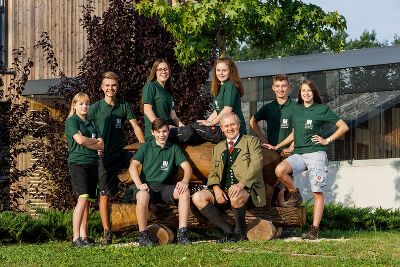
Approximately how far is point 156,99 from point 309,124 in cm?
194

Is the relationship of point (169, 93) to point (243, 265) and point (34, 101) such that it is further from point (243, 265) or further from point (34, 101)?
point (34, 101)

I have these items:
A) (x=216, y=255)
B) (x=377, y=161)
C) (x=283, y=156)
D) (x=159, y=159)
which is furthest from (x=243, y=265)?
(x=377, y=161)

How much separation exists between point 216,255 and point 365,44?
56.6m

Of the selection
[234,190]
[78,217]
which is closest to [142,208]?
[78,217]

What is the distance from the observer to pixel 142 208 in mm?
10875

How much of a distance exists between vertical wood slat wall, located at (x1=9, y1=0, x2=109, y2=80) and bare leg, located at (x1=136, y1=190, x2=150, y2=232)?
12.3 meters

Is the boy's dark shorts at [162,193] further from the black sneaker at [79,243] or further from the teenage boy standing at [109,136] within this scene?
the black sneaker at [79,243]

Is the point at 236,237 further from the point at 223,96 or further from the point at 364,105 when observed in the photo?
the point at 364,105

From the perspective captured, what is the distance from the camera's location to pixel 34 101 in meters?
22.4

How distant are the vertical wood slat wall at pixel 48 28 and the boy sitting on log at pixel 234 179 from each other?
12149 millimetres

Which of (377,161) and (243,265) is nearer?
(243,265)

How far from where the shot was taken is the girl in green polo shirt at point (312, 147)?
37.0 ft

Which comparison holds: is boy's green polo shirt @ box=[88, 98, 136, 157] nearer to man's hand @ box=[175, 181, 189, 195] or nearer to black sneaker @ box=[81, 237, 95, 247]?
black sneaker @ box=[81, 237, 95, 247]

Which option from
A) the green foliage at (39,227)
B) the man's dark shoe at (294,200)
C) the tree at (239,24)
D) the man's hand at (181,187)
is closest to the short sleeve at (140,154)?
the man's hand at (181,187)
